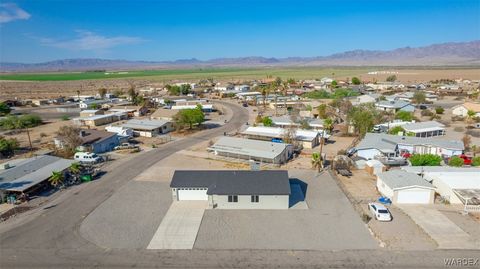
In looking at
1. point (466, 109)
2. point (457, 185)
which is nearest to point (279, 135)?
point (457, 185)

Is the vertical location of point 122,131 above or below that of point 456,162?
above

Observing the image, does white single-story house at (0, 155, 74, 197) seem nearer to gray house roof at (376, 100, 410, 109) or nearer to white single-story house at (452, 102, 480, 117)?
gray house roof at (376, 100, 410, 109)

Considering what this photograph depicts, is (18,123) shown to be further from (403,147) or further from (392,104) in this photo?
(392,104)

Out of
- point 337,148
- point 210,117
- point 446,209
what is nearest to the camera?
point 446,209

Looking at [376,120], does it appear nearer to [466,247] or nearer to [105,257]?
[466,247]

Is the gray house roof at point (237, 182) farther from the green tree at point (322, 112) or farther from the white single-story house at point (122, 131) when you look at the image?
the green tree at point (322, 112)

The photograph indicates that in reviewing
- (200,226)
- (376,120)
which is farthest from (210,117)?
(200,226)
